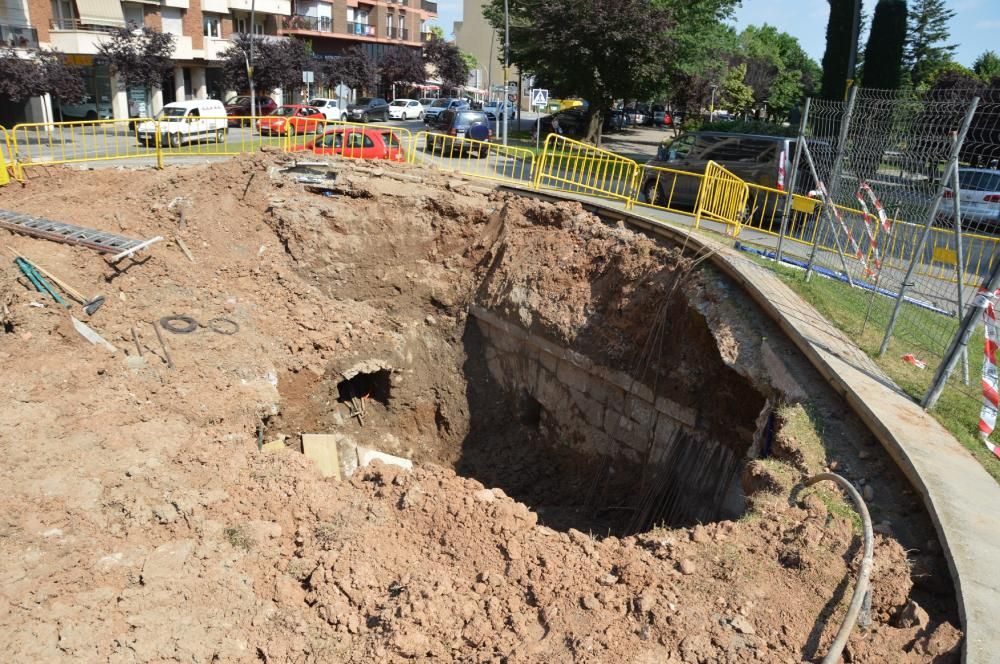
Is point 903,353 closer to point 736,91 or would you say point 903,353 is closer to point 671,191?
point 671,191

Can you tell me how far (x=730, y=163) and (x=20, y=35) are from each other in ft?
100

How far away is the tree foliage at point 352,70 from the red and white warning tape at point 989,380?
143 feet

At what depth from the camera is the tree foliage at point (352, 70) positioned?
150 feet

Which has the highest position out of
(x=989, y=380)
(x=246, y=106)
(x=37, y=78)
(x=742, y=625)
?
(x=37, y=78)

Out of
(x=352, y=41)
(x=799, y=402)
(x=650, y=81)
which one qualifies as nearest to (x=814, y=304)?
(x=799, y=402)

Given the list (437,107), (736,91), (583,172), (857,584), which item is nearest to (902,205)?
(857,584)

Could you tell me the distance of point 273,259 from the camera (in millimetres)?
12266

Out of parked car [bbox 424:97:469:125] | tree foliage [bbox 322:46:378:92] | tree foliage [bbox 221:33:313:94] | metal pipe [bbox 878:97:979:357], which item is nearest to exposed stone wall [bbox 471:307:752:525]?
metal pipe [bbox 878:97:979:357]

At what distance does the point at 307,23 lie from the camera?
159 feet

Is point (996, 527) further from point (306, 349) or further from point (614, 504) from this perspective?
point (306, 349)

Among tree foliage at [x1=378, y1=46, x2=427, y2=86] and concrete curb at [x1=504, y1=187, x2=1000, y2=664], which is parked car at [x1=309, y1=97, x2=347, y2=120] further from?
concrete curb at [x1=504, y1=187, x2=1000, y2=664]

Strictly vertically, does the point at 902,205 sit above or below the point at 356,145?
above

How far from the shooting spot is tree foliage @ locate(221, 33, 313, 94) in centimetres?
3628

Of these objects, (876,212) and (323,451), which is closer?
(876,212)
